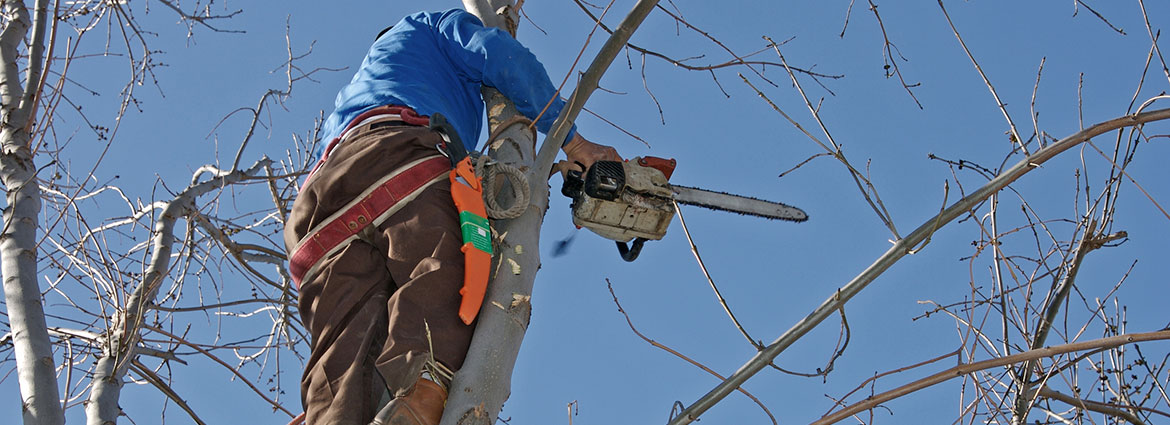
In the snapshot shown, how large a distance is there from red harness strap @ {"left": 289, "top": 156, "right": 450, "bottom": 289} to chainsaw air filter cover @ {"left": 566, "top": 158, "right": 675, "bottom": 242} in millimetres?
834

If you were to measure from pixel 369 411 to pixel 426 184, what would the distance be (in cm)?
67

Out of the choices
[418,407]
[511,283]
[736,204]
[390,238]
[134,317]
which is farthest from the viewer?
[736,204]

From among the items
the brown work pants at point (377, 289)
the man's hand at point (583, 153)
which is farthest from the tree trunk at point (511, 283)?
the man's hand at point (583, 153)

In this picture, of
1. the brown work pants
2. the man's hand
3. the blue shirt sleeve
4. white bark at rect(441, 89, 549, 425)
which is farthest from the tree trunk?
the man's hand

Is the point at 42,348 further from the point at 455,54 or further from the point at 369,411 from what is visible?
the point at 455,54

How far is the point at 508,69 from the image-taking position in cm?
387

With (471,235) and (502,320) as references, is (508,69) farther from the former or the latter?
(502,320)

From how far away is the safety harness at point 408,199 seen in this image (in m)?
3.16

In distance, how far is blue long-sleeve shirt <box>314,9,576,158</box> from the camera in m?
3.84

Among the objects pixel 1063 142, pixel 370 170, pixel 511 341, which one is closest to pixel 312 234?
pixel 370 170

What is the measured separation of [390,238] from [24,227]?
3.54 feet

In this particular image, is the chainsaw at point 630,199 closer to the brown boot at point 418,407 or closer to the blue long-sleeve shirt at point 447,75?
the blue long-sleeve shirt at point 447,75

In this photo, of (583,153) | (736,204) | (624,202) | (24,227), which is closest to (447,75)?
(583,153)

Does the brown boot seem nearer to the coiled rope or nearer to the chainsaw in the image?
the coiled rope
